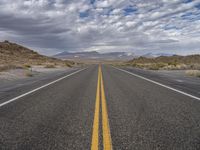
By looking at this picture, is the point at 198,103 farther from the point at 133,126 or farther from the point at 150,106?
the point at 133,126

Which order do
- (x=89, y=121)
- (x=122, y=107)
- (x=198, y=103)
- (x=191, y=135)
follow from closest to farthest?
(x=191, y=135)
(x=89, y=121)
(x=122, y=107)
(x=198, y=103)

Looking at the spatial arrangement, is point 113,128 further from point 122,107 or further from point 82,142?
point 122,107

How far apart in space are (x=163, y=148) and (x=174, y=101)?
4.54 meters

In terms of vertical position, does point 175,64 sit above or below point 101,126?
above

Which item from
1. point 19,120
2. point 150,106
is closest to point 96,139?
point 19,120

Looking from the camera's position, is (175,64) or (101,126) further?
(175,64)

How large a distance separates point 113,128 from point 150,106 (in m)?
2.62

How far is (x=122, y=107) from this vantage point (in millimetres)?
7000

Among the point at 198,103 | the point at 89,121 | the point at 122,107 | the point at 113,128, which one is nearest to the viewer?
the point at 113,128

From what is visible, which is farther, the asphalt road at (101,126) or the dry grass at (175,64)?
the dry grass at (175,64)

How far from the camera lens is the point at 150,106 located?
709cm

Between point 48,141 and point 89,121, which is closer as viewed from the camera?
point 48,141

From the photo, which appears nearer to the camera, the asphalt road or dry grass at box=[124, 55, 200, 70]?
the asphalt road

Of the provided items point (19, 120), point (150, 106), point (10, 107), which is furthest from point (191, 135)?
point (10, 107)
